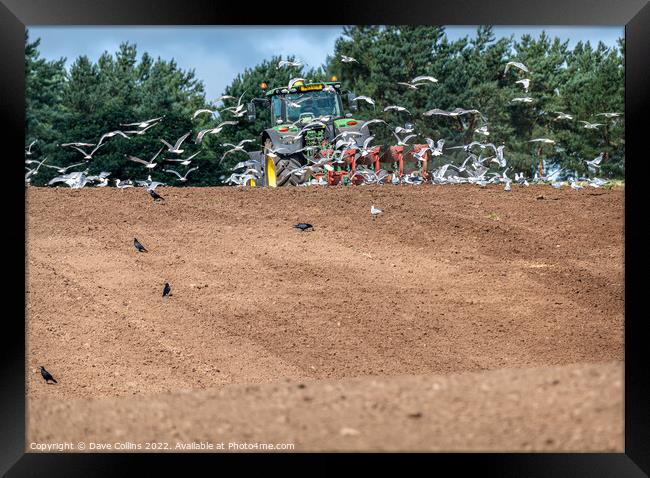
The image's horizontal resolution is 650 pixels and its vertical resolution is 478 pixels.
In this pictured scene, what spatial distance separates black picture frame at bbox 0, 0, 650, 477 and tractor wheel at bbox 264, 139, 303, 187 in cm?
576

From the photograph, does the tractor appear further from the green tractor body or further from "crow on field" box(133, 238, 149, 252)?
"crow on field" box(133, 238, 149, 252)

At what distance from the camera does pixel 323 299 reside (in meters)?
7.79

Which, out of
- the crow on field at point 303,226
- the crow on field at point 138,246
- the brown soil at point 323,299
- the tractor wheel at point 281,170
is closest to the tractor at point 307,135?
the tractor wheel at point 281,170

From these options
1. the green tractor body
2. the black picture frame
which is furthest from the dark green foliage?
the black picture frame

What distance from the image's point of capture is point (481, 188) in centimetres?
1031

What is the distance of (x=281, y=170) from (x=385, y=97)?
276 inches

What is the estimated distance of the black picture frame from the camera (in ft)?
15.6

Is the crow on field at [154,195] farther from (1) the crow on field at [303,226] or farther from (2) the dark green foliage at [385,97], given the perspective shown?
(2) the dark green foliage at [385,97]

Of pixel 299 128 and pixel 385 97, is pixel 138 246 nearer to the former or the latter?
pixel 299 128

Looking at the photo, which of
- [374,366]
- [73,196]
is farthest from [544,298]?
[73,196]

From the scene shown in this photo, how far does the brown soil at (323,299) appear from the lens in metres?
5.91
